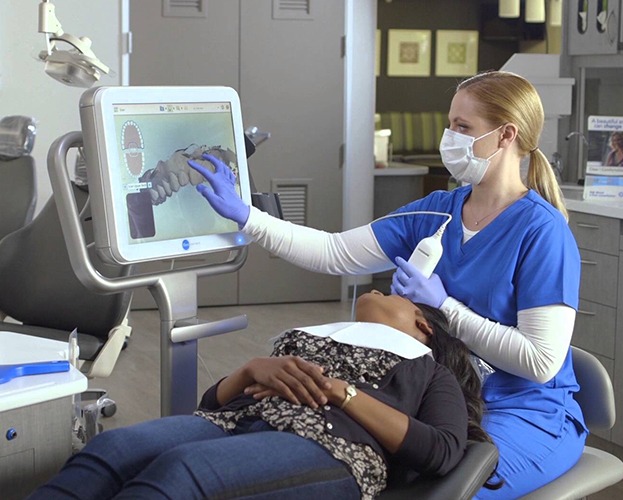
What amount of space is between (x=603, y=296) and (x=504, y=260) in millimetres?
1822

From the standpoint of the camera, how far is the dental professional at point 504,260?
2.05 m

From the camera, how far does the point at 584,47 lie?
491 centimetres

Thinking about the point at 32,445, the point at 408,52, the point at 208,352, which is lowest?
the point at 208,352

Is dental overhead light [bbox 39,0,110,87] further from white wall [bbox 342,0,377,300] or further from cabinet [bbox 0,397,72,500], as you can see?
white wall [bbox 342,0,377,300]

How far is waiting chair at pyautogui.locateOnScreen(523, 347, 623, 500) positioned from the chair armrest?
8.9 inches

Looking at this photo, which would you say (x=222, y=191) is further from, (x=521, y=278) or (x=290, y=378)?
(x=521, y=278)

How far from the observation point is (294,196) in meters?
6.17

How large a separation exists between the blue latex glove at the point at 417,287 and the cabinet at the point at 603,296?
71.3 inches

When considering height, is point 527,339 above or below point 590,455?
above

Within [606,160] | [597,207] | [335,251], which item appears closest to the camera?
[335,251]

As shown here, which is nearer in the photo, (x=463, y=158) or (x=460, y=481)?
(x=460, y=481)

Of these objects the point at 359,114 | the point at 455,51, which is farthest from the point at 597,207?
the point at 455,51

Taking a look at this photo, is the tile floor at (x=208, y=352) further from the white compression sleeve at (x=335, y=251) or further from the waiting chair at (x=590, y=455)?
the white compression sleeve at (x=335, y=251)

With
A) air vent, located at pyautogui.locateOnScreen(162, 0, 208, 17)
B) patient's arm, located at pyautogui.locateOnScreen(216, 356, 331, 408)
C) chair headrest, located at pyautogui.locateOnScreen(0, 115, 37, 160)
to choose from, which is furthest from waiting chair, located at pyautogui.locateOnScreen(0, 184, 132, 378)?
air vent, located at pyautogui.locateOnScreen(162, 0, 208, 17)
